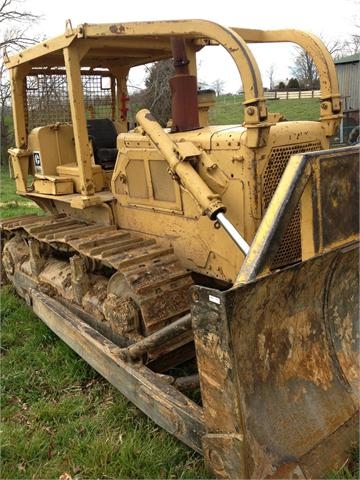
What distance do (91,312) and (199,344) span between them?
1.79 meters

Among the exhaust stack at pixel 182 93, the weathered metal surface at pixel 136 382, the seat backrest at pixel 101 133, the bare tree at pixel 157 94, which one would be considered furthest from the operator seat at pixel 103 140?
the bare tree at pixel 157 94

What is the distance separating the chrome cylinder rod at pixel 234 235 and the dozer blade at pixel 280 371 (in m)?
0.34

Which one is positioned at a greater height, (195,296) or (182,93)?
(182,93)

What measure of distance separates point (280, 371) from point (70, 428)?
4.67ft

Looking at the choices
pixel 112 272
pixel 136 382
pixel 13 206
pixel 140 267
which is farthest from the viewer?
pixel 13 206

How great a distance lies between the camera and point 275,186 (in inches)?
125

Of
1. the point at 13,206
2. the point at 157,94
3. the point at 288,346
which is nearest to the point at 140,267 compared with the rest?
the point at 288,346

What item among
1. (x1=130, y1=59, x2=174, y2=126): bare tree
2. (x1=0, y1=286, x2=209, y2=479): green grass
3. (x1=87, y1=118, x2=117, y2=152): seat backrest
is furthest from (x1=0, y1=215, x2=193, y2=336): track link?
(x1=130, y1=59, x2=174, y2=126): bare tree

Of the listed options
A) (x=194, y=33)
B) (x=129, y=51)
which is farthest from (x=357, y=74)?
(x=194, y=33)

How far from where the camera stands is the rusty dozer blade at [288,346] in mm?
2232

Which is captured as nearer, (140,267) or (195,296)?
(195,296)

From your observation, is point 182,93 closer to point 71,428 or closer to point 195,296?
point 195,296

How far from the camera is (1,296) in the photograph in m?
5.44

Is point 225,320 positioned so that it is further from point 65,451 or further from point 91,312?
point 91,312
